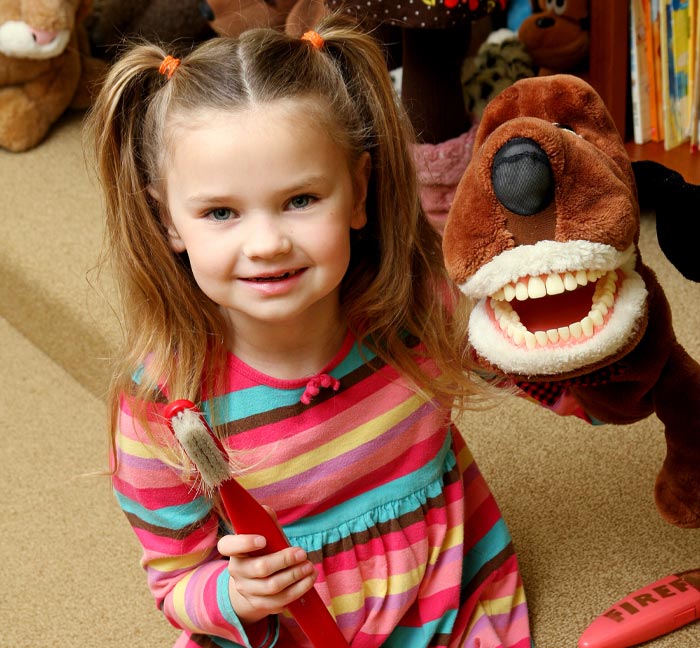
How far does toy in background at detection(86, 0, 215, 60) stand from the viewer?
6.61 feet

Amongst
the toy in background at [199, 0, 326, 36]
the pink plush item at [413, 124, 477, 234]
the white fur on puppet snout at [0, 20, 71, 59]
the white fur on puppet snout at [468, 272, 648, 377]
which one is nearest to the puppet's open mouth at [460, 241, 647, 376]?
the white fur on puppet snout at [468, 272, 648, 377]

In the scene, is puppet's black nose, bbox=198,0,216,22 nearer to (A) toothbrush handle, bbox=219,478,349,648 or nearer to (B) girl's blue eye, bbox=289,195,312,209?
(B) girl's blue eye, bbox=289,195,312,209

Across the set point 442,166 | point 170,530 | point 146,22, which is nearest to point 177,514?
point 170,530

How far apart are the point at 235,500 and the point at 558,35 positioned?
1.25 m

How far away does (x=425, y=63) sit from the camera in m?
1.58

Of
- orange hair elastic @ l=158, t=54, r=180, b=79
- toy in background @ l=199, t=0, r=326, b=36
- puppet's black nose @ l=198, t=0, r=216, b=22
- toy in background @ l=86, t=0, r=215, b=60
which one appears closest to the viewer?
orange hair elastic @ l=158, t=54, r=180, b=79

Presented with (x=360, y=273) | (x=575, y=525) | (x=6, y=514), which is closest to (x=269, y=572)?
(x=360, y=273)

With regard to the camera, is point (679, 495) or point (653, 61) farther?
point (653, 61)

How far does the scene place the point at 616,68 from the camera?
1.63m

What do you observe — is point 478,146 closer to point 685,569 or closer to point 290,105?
point 290,105

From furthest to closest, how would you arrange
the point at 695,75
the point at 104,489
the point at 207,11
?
the point at 207,11 → the point at 695,75 → the point at 104,489

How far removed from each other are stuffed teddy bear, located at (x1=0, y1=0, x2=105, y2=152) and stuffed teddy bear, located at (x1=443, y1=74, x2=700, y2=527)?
134 centimetres

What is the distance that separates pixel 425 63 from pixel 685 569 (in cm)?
86

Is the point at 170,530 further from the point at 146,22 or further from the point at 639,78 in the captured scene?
the point at 146,22
